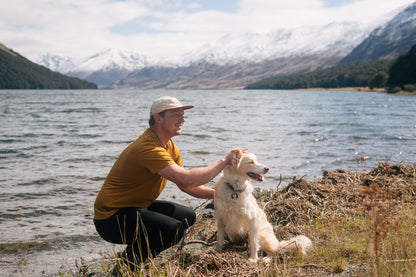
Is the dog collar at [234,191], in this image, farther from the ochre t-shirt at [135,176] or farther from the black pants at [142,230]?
the ochre t-shirt at [135,176]

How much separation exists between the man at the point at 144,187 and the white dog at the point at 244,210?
0.86ft

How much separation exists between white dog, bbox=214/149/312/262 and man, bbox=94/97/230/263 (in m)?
0.26

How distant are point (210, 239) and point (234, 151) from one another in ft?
7.74

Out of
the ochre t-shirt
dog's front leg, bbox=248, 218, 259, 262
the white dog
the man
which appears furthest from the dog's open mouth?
the ochre t-shirt

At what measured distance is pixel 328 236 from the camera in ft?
16.6

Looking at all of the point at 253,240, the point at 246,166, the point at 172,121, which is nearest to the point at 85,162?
the point at 172,121

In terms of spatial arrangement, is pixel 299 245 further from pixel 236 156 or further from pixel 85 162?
pixel 85 162

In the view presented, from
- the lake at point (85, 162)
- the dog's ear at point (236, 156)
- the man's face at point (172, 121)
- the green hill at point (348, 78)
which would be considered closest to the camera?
the dog's ear at point (236, 156)

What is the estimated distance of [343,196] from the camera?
7.18 meters

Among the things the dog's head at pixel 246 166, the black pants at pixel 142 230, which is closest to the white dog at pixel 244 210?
the dog's head at pixel 246 166

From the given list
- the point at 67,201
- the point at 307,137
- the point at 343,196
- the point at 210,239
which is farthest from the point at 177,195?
the point at 307,137

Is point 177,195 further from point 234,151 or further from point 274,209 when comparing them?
point 234,151

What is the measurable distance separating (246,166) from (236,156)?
0.77 feet

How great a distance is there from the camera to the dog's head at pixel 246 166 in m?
4.62
